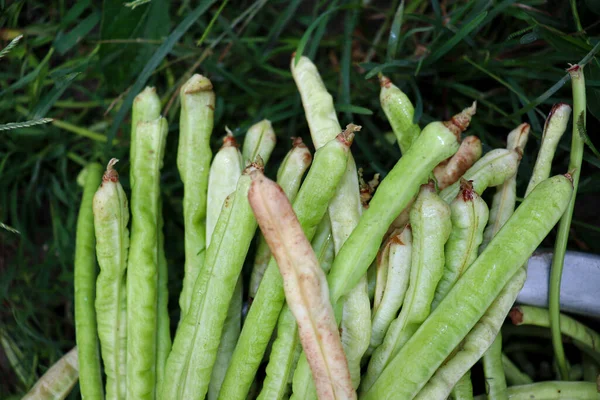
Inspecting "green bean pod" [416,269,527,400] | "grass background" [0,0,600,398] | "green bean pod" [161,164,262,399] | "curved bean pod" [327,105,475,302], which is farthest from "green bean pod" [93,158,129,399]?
"green bean pod" [416,269,527,400]

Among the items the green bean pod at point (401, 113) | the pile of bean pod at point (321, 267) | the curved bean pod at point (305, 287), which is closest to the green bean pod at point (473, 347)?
the pile of bean pod at point (321, 267)

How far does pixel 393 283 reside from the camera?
778 millimetres

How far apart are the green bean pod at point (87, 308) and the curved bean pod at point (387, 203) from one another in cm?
40

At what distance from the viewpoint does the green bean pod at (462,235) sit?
2.51 ft

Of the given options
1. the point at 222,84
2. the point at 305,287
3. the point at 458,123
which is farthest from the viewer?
the point at 222,84

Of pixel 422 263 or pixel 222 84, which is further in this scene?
pixel 222 84

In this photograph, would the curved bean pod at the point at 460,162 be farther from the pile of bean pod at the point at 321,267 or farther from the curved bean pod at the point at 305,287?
the curved bean pod at the point at 305,287

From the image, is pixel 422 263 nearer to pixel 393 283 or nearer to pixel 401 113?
pixel 393 283

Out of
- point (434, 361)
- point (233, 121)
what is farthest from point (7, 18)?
point (434, 361)

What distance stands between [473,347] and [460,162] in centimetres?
28

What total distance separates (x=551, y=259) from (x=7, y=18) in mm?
1149

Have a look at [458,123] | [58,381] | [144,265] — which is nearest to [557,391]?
[458,123]

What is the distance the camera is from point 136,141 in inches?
35.6

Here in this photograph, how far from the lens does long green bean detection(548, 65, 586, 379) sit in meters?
0.80
